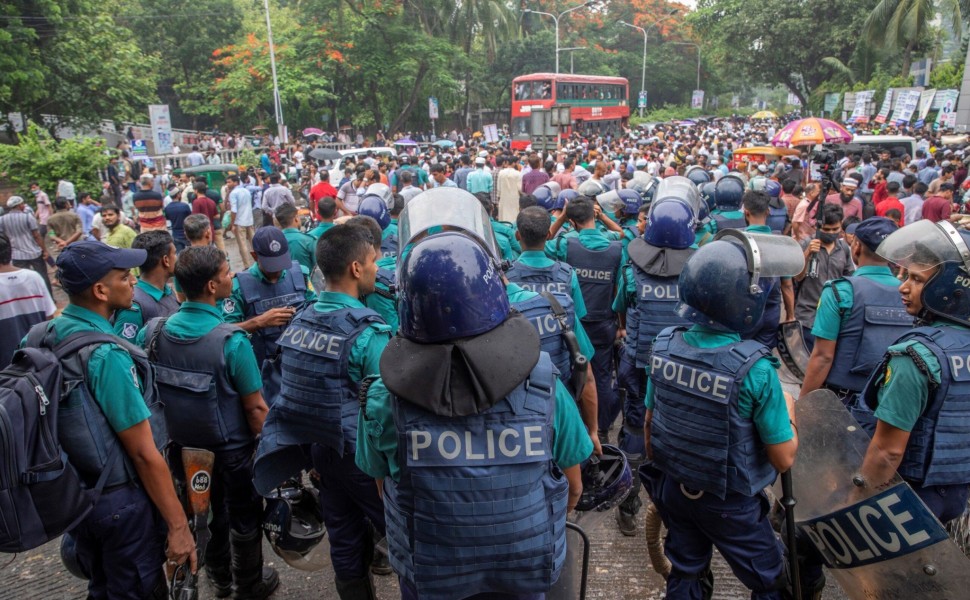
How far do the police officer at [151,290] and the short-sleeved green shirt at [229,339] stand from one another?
992 mm

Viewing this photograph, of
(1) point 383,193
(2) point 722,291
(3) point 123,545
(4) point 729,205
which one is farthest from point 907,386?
(1) point 383,193

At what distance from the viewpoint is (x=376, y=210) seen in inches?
240

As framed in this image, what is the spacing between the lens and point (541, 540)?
6.53 ft

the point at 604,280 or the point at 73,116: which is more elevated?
the point at 73,116

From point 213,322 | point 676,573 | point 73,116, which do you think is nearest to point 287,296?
point 213,322

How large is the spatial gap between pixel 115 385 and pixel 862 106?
3145cm

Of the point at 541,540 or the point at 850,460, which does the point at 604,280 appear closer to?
the point at 850,460

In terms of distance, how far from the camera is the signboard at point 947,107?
22.8m

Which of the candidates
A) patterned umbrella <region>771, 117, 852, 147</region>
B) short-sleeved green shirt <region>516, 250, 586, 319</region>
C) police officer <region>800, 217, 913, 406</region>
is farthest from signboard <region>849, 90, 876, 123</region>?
short-sleeved green shirt <region>516, 250, 586, 319</region>

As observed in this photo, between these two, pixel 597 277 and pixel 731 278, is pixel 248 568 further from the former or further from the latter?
pixel 597 277

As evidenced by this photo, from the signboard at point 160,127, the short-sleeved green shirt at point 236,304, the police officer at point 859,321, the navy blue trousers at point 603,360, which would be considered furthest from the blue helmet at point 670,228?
the signboard at point 160,127

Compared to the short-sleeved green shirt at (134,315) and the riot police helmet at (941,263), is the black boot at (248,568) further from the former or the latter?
the riot police helmet at (941,263)

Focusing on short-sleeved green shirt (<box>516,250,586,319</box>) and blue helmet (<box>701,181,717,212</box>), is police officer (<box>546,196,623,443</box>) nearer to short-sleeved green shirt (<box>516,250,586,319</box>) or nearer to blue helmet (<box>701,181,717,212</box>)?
short-sleeved green shirt (<box>516,250,586,319</box>)

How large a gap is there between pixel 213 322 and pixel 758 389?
2437mm
